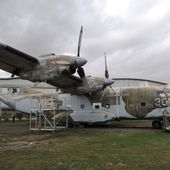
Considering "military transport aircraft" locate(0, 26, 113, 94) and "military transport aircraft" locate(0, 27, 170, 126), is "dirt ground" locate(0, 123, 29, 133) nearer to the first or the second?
"military transport aircraft" locate(0, 27, 170, 126)

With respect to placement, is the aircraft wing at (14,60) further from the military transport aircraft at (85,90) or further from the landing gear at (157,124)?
the landing gear at (157,124)

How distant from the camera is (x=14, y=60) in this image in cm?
1620

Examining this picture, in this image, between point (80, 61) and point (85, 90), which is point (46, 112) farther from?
point (80, 61)

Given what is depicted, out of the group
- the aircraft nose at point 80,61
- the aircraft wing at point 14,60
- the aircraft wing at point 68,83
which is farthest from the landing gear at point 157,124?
the aircraft wing at point 14,60

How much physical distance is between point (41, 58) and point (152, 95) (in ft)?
28.2

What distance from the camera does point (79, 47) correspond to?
18.4 m

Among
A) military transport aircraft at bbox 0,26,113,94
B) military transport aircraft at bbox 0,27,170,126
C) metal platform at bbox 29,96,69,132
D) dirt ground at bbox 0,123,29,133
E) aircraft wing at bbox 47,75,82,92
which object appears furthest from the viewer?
aircraft wing at bbox 47,75,82,92

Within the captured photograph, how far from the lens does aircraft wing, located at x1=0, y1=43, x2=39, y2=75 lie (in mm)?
15092

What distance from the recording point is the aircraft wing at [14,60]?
49.5 ft

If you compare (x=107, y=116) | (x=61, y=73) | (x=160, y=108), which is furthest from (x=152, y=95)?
(x=61, y=73)

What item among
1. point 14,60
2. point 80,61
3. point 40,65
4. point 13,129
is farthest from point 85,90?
point 13,129

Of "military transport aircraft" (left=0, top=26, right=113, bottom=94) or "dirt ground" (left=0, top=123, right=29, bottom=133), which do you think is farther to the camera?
"dirt ground" (left=0, top=123, right=29, bottom=133)

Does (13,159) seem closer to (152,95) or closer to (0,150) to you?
(0,150)

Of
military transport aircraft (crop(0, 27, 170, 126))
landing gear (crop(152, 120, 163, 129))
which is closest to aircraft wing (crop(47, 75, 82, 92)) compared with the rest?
military transport aircraft (crop(0, 27, 170, 126))
